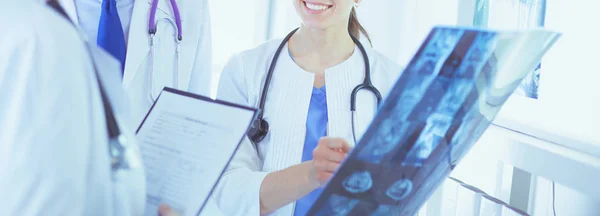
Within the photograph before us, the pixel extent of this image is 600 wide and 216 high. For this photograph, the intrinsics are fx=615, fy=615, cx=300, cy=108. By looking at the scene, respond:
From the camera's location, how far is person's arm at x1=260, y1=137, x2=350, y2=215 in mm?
844

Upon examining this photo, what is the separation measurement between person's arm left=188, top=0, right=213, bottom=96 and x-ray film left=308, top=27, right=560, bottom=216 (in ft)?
3.27

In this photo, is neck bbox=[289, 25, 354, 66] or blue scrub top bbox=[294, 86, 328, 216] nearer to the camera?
blue scrub top bbox=[294, 86, 328, 216]

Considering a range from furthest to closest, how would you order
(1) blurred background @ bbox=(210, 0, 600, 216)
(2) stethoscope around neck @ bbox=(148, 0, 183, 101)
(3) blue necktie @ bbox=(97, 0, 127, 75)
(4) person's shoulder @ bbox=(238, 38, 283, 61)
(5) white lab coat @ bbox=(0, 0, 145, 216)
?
(2) stethoscope around neck @ bbox=(148, 0, 183, 101) < (3) blue necktie @ bbox=(97, 0, 127, 75) < (4) person's shoulder @ bbox=(238, 38, 283, 61) < (1) blurred background @ bbox=(210, 0, 600, 216) < (5) white lab coat @ bbox=(0, 0, 145, 216)

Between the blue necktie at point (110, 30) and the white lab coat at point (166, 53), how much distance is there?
0.05 m

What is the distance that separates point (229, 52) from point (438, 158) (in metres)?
2.08

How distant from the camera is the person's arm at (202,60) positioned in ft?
5.46

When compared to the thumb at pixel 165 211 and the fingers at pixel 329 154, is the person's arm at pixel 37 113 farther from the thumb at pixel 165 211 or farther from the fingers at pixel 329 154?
the fingers at pixel 329 154

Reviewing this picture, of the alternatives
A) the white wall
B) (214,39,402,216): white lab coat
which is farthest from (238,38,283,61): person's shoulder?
the white wall

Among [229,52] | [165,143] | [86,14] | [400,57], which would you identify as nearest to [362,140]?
[165,143]

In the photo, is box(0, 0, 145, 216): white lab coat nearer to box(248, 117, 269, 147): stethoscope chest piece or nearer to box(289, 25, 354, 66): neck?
box(248, 117, 269, 147): stethoscope chest piece

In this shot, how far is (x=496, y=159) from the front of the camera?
1.35 meters

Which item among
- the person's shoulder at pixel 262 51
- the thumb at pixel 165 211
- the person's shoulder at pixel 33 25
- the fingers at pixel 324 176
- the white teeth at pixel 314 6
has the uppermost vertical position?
the white teeth at pixel 314 6

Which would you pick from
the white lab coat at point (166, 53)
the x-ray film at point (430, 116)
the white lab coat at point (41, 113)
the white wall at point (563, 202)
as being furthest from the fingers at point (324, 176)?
the white lab coat at point (166, 53)

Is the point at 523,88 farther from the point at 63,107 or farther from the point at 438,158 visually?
the point at 63,107
